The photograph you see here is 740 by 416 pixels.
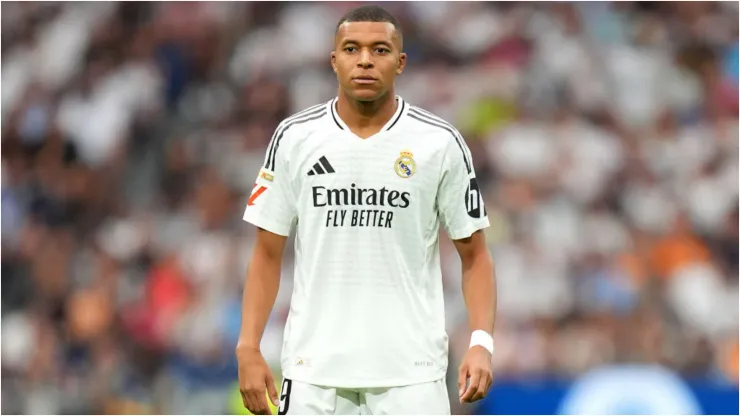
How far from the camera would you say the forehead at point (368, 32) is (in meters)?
3.72

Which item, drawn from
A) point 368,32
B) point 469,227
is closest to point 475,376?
point 469,227

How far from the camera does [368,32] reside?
3.73 metres

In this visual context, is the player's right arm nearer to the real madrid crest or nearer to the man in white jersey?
the man in white jersey

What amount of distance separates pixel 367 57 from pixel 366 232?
0.55 meters

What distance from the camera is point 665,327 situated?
7.59m

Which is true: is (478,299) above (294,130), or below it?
below

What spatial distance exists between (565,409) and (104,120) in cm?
419

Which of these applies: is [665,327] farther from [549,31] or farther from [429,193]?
[429,193]

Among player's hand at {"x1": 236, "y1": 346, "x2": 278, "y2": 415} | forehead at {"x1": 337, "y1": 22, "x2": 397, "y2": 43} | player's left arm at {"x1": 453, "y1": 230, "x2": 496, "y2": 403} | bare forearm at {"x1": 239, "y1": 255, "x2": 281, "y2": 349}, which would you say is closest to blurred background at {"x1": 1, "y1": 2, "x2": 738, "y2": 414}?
player's left arm at {"x1": 453, "y1": 230, "x2": 496, "y2": 403}

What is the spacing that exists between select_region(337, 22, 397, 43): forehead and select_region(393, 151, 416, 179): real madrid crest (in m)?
0.38

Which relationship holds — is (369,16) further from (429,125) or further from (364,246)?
(364,246)

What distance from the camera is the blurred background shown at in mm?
7312

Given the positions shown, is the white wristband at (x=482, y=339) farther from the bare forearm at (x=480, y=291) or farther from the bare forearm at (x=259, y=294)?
the bare forearm at (x=259, y=294)

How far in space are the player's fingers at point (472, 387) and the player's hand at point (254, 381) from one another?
23.7 inches
